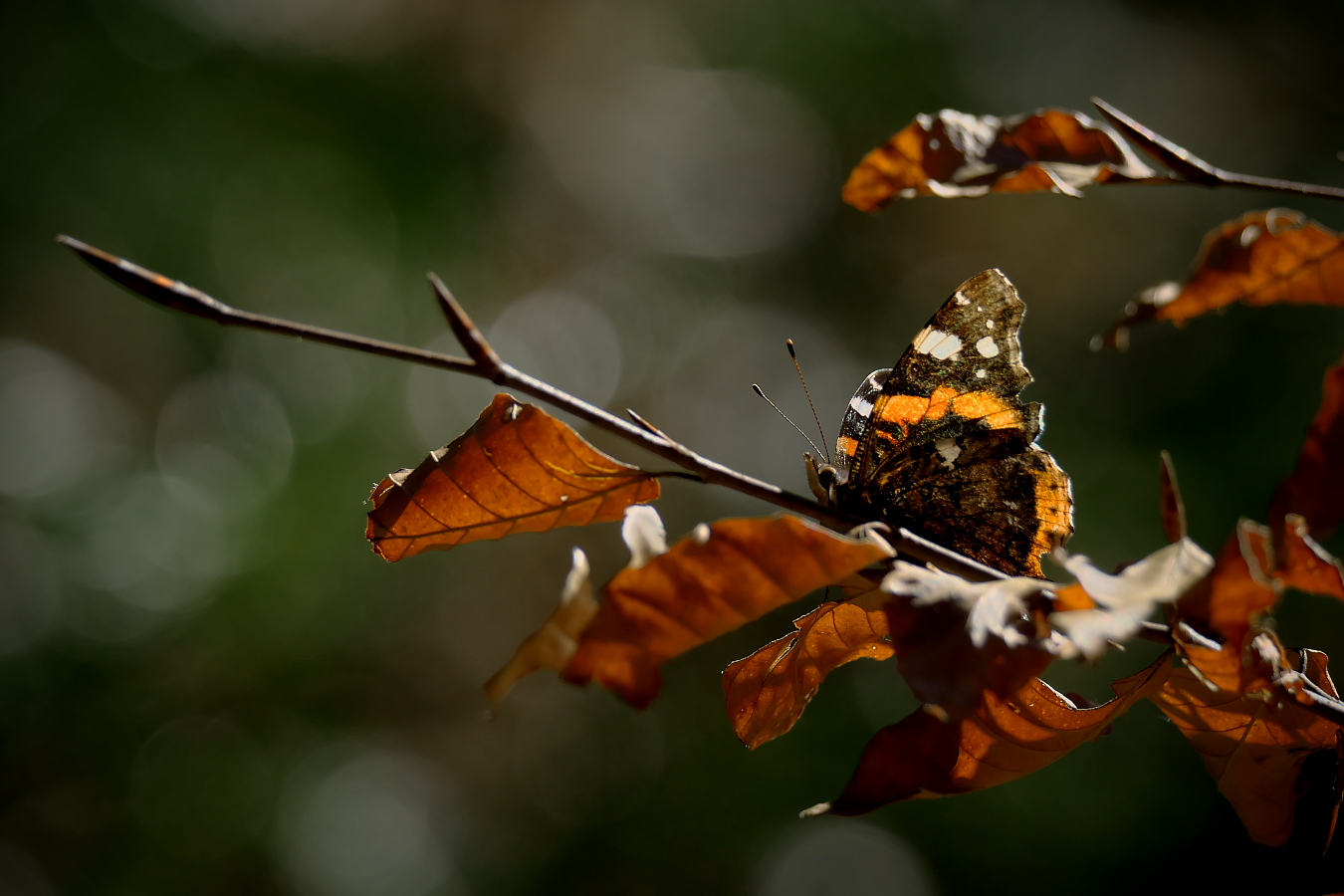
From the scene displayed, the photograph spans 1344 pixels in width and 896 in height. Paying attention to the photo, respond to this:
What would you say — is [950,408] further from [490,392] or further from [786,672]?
[490,392]

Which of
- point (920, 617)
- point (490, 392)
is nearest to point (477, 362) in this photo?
point (920, 617)

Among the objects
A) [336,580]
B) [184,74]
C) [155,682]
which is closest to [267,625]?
[336,580]

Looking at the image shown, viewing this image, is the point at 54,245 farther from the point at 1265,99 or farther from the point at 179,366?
the point at 1265,99

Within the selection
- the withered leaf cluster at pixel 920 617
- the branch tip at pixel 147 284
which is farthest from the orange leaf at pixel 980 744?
the branch tip at pixel 147 284

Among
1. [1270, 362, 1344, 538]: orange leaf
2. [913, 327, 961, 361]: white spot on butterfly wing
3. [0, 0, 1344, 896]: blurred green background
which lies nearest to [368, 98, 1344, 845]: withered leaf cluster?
[1270, 362, 1344, 538]: orange leaf

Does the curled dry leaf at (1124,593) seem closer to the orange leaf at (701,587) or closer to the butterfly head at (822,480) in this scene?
the orange leaf at (701,587)

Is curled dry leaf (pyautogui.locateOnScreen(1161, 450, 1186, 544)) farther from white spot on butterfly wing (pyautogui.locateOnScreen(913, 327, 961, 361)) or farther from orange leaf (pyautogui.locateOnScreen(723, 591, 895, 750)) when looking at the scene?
white spot on butterfly wing (pyautogui.locateOnScreen(913, 327, 961, 361))
